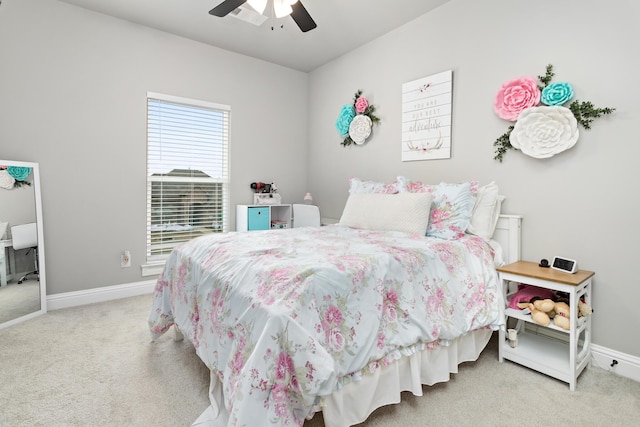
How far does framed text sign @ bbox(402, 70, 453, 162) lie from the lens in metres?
2.77

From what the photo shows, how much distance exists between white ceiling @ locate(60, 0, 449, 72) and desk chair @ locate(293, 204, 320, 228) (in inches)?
71.6

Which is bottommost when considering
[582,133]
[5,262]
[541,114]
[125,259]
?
[125,259]

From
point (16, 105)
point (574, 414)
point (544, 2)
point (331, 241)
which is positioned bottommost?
point (574, 414)

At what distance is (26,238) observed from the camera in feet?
8.68

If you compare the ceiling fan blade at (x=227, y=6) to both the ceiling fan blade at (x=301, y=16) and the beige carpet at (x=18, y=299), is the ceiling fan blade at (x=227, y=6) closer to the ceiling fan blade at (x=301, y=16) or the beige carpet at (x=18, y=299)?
the ceiling fan blade at (x=301, y=16)

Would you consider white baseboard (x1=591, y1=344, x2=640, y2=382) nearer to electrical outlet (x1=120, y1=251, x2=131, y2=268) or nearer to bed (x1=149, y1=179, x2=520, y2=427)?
bed (x1=149, y1=179, x2=520, y2=427)

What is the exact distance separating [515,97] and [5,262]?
4.04m

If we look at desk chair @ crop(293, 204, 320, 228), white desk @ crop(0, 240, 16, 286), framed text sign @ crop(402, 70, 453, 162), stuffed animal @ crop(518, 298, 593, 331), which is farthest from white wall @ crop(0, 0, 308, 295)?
stuffed animal @ crop(518, 298, 593, 331)

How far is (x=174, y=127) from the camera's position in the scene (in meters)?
3.45

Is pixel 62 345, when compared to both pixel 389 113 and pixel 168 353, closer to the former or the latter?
pixel 168 353

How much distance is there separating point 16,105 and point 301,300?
10.1ft

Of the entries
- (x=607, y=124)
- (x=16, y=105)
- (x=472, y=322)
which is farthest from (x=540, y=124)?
(x=16, y=105)

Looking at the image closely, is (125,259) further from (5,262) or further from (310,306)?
(310,306)

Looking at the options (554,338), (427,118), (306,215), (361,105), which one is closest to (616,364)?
(554,338)
